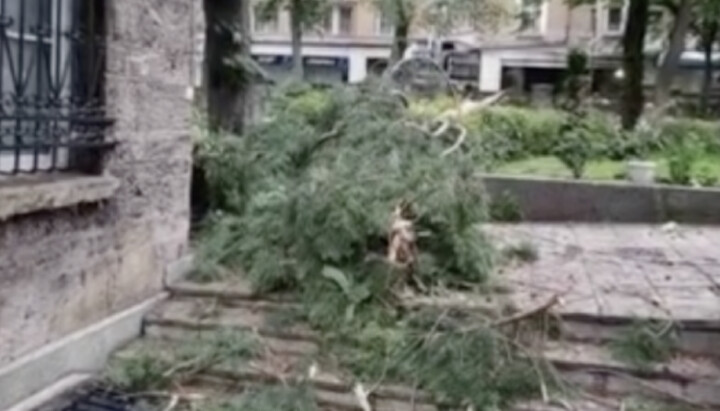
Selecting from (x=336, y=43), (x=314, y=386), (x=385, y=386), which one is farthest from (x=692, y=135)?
(x=336, y=43)

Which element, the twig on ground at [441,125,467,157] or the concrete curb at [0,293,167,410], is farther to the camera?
the twig on ground at [441,125,467,157]

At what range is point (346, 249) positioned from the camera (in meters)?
4.52

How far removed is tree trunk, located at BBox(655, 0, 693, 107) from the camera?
17.2 m

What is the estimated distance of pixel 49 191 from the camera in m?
3.69

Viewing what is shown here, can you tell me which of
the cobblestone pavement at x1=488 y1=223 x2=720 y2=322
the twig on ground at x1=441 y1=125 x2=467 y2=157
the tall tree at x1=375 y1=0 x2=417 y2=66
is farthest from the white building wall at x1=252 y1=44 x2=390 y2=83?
the twig on ground at x1=441 y1=125 x2=467 y2=157

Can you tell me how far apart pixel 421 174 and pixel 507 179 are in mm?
3615

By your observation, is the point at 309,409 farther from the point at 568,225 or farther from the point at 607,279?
the point at 568,225

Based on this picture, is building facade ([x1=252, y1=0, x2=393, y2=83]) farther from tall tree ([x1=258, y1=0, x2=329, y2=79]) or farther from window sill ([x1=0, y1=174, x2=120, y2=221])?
window sill ([x1=0, y1=174, x2=120, y2=221])

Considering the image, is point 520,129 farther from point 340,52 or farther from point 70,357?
point 340,52

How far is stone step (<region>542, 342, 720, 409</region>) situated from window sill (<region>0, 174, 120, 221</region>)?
6.64 feet

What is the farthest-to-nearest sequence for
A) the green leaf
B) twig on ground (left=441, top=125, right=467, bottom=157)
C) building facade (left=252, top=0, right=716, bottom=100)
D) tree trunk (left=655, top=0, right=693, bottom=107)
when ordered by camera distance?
building facade (left=252, top=0, right=716, bottom=100) < tree trunk (left=655, top=0, right=693, bottom=107) < twig on ground (left=441, top=125, right=467, bottom=157) < the green leaf

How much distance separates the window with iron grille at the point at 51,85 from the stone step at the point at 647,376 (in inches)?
86.7

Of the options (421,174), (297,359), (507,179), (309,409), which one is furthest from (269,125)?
(507,179)

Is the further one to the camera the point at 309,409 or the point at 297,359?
the point at 297,359
